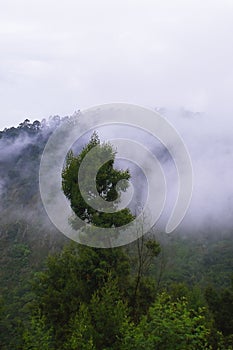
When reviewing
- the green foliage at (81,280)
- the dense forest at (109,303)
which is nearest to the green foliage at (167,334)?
the dense forest at (109,303)

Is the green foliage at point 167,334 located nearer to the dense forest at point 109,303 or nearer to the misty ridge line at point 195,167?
the dense forest at point 109,303

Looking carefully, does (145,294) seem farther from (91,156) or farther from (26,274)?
(26,274)

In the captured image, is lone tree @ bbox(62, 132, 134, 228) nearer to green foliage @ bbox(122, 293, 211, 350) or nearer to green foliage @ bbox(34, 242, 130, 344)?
green foliage @ bbox(34, 242, 130, 344)

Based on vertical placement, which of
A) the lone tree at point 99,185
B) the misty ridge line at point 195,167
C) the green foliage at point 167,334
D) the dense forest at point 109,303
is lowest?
the green foliage at point 167,334

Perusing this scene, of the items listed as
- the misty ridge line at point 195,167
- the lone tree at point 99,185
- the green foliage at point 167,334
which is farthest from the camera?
the misty ridge line at point 195,167

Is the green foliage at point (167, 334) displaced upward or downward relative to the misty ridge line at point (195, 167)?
downward

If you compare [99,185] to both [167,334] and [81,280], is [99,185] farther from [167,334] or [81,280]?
[167,334]

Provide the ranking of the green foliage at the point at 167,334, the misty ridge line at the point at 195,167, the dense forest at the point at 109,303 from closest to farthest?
the green foliage at the point at 167,334 < the dense forest at the point at 109,303 < the misty ridge line at the point at 195,167

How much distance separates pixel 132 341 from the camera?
6324 mm

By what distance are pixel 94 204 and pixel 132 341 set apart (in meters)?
4.85

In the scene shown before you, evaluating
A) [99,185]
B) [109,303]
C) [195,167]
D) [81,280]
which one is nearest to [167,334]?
[109,303]

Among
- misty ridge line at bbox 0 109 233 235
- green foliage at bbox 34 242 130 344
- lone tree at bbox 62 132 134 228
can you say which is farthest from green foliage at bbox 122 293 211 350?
misty ridge line at bbox 0 109 233 235

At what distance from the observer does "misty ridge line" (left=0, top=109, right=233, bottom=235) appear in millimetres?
52534

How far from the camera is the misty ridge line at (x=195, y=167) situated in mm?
52534
